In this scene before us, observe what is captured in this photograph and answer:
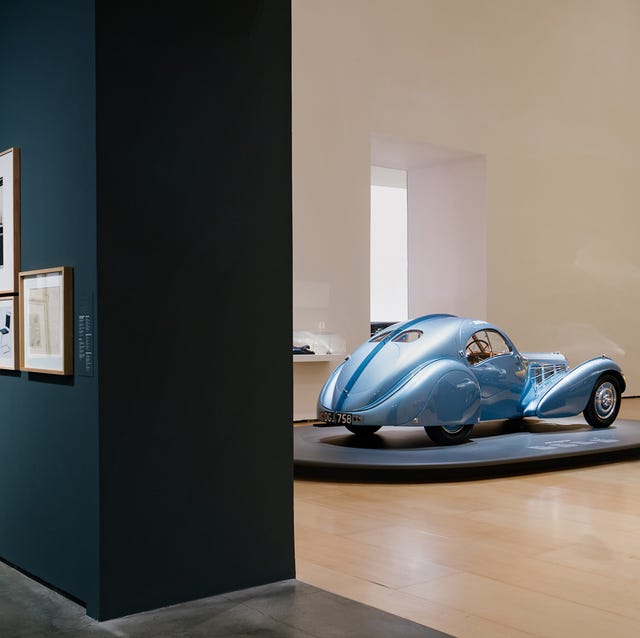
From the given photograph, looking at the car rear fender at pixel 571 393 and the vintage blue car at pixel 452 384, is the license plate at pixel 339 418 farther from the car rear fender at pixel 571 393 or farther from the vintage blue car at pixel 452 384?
the car rear fender at pixel 571 393

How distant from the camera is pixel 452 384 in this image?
24.8 feet

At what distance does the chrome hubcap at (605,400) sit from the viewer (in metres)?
8.86

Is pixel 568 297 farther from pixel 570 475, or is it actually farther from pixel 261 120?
pixel 261 120

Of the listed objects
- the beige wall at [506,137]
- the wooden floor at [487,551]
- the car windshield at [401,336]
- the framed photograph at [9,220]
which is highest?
the beige wall at [506,137]

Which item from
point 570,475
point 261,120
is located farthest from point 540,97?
point 261,120

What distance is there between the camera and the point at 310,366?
1065 centimetres

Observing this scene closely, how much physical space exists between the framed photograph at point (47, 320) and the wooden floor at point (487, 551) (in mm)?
1580

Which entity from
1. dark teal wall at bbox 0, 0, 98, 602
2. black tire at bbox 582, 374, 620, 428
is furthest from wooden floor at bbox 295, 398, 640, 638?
black tire at bbox 582, 374, 620, 428

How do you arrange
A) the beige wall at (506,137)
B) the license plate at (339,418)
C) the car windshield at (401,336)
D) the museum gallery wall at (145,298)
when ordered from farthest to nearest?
the beige wall at (506,137) < the car windshield at (401,336) < the license plate at (339,418) < the museum gallery wall at (145,298)

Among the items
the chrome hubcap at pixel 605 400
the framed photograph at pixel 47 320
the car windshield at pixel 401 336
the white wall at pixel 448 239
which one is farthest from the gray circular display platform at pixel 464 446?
the white wall at pixel 448 239

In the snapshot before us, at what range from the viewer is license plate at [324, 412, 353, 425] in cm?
758

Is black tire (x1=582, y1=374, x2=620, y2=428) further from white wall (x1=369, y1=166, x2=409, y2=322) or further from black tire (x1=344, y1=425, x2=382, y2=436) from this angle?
white wall (x1=369, y1=166, x2=409, y2=322)

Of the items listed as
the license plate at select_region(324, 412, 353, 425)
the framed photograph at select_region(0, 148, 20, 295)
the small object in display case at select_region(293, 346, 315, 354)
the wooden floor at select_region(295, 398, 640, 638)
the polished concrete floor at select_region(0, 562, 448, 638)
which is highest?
the framed photograph at select_region(0, 148, 20, 295)

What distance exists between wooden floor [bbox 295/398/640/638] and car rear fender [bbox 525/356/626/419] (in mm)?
1365
